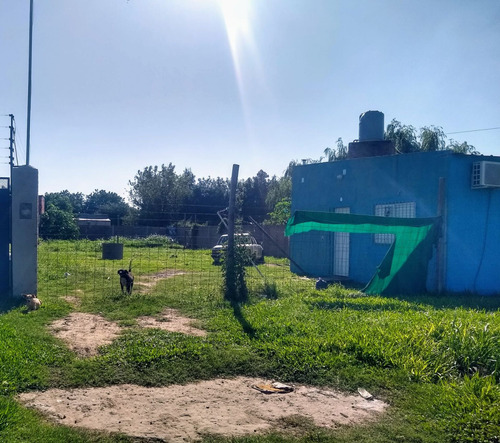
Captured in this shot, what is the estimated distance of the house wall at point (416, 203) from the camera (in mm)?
11461

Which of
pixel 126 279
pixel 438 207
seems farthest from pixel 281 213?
pixel 126 279

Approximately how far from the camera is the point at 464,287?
456 inches

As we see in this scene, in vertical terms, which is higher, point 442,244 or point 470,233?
point 470,233

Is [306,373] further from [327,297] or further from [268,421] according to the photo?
[327,297]

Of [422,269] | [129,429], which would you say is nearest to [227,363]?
[129,429]

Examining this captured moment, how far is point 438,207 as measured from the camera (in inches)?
444

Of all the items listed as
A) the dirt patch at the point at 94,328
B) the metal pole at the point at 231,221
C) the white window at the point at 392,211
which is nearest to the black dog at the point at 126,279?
the dirt patch at the point at 94,328

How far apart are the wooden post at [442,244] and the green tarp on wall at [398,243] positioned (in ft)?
0.81

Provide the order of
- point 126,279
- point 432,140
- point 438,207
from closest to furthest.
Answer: point 126,279 → point 438,207 → point 432,140

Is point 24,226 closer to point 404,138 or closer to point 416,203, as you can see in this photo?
point 416,203

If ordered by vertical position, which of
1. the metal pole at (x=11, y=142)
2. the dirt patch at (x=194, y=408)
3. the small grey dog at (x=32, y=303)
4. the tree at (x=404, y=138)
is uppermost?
the tree at (x=404, y=138)

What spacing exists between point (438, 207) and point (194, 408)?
29.7ft

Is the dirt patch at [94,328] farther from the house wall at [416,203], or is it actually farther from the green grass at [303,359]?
the house wall at [416,203]

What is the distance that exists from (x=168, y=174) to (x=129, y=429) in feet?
144
